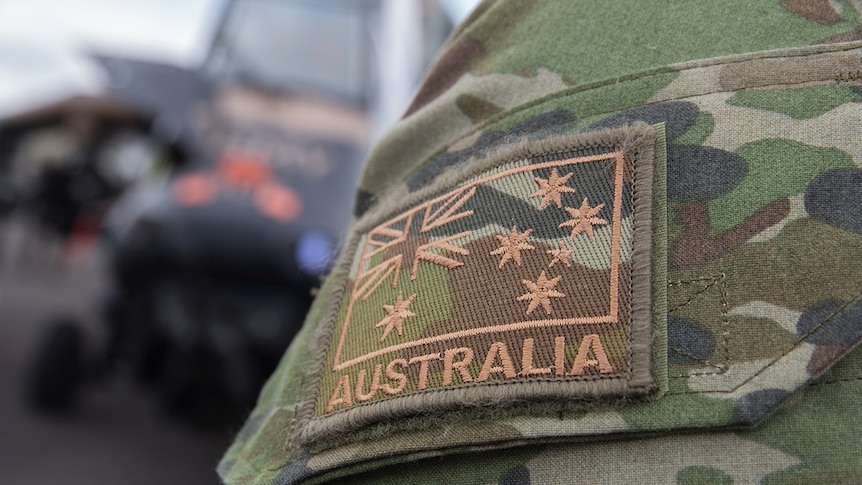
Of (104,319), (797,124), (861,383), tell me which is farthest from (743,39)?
(104,319)

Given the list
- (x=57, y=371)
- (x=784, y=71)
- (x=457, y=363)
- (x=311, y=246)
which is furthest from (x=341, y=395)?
(x=57, y=371)

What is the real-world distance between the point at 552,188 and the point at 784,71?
22 cm

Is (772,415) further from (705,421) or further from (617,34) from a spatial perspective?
(617,34)

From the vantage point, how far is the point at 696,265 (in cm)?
66

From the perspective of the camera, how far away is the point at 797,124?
67 cm

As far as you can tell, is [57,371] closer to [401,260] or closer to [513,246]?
[401,260]

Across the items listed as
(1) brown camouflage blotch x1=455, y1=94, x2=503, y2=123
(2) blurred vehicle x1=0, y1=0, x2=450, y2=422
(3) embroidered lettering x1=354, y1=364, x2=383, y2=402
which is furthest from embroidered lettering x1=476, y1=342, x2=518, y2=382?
(2) blurred vehicle x1=0, y1=0, x2=450, y2=422

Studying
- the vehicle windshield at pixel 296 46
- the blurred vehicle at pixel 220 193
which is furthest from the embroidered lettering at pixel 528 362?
the vehicle windshield at pixel 296 46

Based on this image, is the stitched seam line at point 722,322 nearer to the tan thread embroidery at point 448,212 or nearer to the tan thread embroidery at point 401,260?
the tan thread embroidery at point 401,260

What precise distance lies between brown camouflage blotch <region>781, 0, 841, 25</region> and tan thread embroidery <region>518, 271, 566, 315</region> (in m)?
0.33

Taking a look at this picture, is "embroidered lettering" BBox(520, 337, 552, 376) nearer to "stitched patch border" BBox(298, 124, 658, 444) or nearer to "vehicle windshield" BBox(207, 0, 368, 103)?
"stitched patch border" BBox(298, 124, 658, 444)

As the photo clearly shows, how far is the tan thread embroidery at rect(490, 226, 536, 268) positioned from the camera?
71cm

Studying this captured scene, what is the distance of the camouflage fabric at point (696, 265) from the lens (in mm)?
616

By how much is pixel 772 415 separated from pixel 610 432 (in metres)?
0.12
